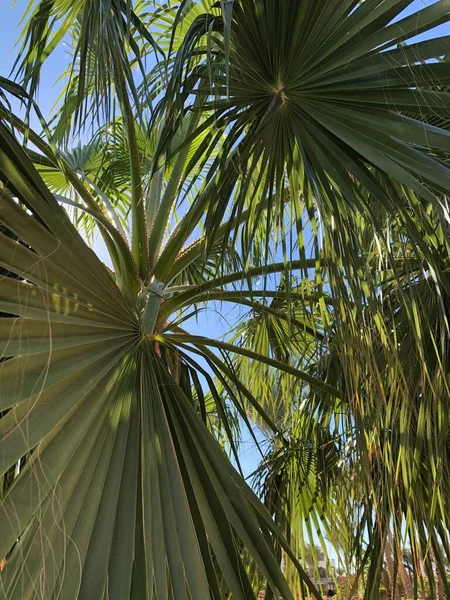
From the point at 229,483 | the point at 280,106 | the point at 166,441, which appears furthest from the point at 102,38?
the point at 229,483

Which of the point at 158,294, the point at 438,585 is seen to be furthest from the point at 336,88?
the point at 438,585

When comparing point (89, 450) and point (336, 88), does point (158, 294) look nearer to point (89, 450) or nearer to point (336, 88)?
point (89, 450)

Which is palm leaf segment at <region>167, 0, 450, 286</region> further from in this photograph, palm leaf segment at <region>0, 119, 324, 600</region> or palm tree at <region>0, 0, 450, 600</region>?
palm leaf segment at <region>0, 119, 324, 600</region>

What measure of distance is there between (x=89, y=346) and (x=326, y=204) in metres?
0.76

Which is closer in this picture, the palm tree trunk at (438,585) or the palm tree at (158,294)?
the palm tree at (158,294)

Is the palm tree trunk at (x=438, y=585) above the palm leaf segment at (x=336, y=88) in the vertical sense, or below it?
below

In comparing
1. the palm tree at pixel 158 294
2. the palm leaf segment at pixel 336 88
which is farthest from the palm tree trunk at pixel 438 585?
the palm leaf segment at pixel 336 88

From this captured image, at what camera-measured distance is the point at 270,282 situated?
2.39 m

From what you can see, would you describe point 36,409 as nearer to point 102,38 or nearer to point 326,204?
point 102,38

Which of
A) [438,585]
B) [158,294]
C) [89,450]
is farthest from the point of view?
[438,585]

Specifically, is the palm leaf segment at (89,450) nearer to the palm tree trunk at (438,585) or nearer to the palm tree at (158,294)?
the palm tree at (158,294)

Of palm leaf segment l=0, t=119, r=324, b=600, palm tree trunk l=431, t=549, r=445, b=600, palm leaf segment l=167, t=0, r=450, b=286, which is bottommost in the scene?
palm tree trunk l=431, t=549, r=445, b=600

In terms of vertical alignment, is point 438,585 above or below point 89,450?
below

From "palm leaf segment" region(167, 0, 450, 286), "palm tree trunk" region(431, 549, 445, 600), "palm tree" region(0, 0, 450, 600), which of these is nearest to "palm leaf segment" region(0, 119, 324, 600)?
"palm tree" region(0, 0, 450, 600)
